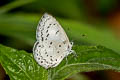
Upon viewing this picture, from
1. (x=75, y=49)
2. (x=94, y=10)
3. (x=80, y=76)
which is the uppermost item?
(x=94, y=10)

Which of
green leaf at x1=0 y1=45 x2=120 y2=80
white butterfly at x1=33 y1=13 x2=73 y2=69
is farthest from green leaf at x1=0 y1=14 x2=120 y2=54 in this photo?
green leaf at x1=0 y1=45 x2=120 y2=80

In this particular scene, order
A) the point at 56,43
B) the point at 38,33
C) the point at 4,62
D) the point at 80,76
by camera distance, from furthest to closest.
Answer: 1. the point at 80,76
2. the point at 56,43
3. the point at 38,33
4. the point at 4,62

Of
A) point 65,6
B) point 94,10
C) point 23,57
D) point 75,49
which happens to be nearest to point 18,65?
point 23,57

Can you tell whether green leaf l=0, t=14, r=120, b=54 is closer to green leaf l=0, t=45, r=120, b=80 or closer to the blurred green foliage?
the blurred green foliage

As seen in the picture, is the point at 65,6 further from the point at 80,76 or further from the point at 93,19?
the point at 80,76

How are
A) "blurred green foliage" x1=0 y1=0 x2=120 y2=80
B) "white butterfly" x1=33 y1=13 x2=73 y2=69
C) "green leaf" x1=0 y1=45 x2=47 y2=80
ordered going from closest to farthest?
"green leaf" x1=0 y1=45 x2=47 y2=80 → "white butterfly" x1=33 y1=13 x2=73 y2=69 → "blurred green foliage" x1=0 y1=0 x2=120 y2=80

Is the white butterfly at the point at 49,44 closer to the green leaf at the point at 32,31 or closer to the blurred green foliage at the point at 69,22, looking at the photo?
the blurred green foliage at the point at 69,22
